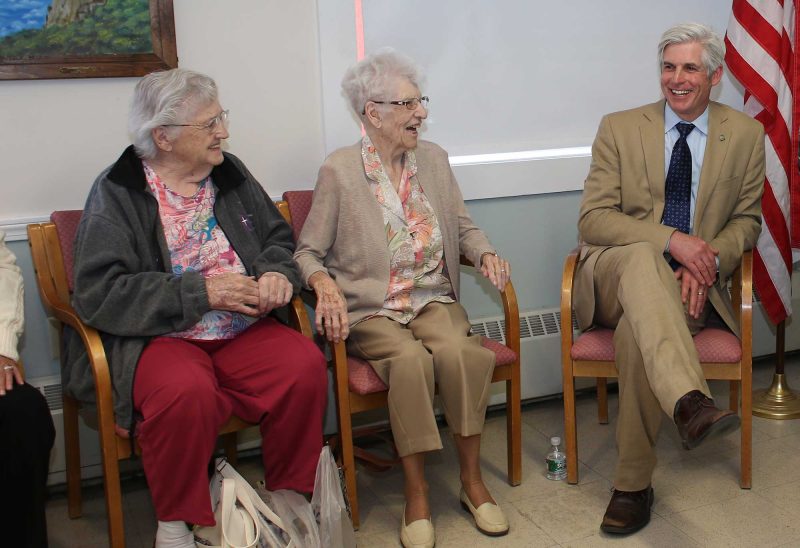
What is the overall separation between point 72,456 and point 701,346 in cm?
191

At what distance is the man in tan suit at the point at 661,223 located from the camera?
8.57 ft

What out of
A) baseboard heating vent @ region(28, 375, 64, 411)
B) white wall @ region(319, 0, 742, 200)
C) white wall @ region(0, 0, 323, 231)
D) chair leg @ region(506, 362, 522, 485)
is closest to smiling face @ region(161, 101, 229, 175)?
white wall @ region(0, 0, 323, 231)

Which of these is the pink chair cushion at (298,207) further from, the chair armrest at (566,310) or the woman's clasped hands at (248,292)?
the chair armrest at (566,310)

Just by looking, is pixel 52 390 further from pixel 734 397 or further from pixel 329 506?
pixel 734 397

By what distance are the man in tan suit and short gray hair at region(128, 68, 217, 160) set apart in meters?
1.28

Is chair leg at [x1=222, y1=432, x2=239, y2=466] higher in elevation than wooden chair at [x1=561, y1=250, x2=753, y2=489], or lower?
lower

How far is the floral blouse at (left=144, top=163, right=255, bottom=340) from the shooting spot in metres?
2.56

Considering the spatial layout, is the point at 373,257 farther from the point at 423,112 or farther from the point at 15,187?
the point at 15,187

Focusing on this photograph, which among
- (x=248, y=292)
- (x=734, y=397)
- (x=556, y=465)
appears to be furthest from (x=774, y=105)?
(x=248, y=292)

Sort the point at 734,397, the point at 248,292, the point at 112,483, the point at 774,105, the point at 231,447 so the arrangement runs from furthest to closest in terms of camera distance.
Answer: the point at 774,105, the point at 734,397, the point at 231,447, the point at 248,292, the point at 112,483

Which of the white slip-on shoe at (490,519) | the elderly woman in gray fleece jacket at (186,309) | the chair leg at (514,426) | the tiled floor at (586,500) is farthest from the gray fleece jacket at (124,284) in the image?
the white slip-on shoe at (490,519)

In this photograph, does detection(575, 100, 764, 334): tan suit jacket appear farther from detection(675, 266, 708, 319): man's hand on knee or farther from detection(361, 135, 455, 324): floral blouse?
detection(361, 135, 455, 324): floral blouse

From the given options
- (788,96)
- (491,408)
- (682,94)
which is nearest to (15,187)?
(491,408)

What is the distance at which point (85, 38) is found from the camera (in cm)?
278
